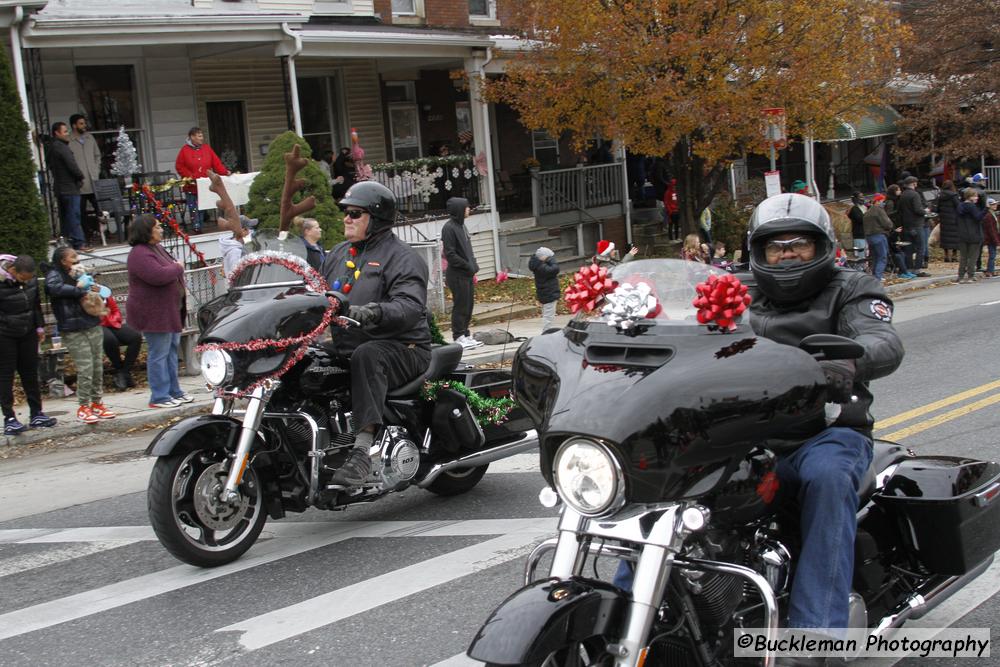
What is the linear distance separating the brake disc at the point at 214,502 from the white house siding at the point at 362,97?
17892 millimetres

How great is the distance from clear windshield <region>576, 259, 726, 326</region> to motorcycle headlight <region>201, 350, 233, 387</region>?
281 cm

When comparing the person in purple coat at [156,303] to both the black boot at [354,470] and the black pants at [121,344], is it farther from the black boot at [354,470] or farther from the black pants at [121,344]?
the black boot at [354,470]

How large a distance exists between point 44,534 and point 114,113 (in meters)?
13.8

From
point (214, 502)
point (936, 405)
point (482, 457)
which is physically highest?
point (214, 502)

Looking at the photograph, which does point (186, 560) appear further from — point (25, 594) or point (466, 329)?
point (466, 329)

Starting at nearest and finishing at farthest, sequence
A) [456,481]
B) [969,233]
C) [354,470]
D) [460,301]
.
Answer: [354,470] → [456,481] → [460,301] → [969,233]

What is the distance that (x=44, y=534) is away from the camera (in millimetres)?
7227

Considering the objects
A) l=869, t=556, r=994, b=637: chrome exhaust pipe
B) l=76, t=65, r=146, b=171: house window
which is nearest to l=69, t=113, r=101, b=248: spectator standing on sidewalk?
l=76, t=65, r=146, b=171: house window

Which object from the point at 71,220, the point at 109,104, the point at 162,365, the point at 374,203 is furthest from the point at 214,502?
the point at 109,104

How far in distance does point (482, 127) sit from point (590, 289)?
19.5 m

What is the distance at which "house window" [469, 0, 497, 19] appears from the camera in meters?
25.6

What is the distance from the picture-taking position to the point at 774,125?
1988cm

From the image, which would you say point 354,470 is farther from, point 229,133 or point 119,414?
point 229,133

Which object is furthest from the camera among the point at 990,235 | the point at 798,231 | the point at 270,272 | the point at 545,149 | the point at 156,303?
the point at 545,149
